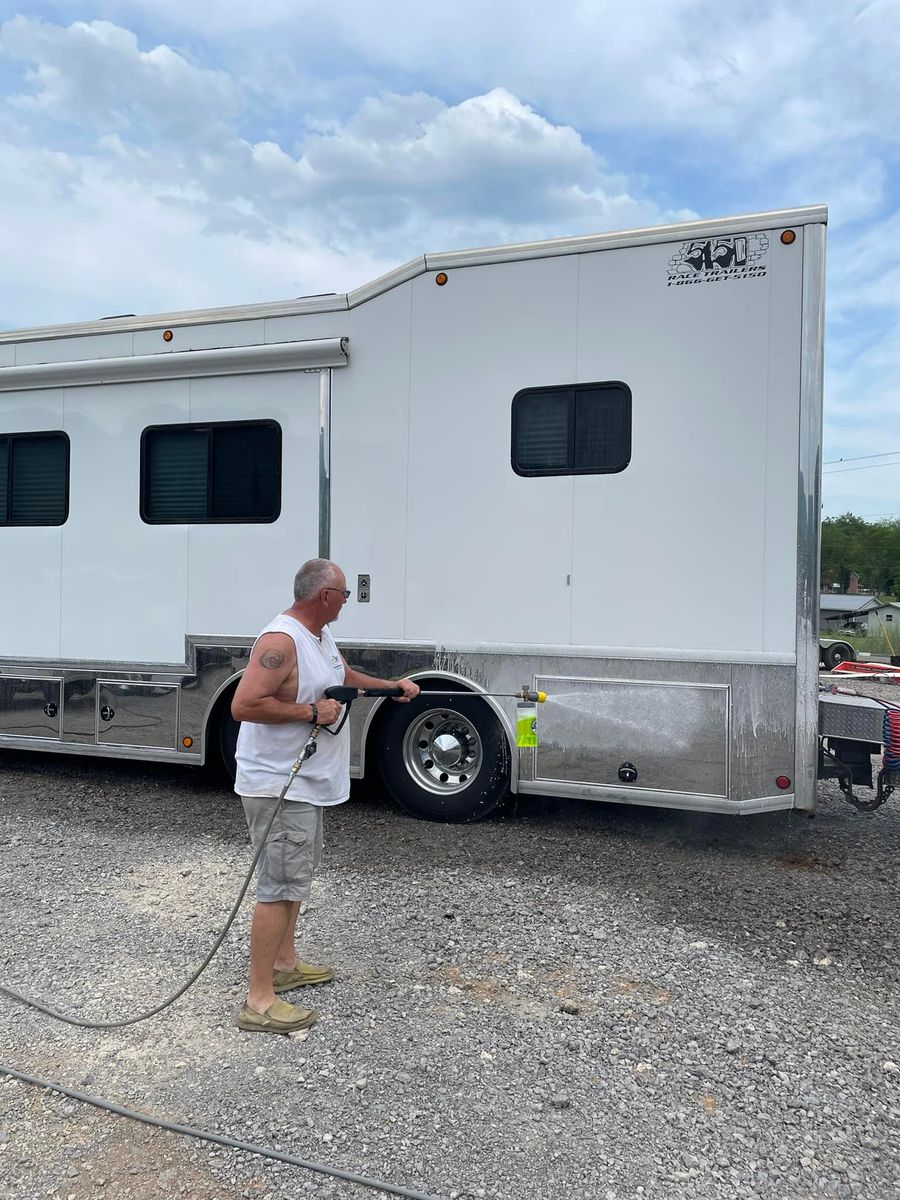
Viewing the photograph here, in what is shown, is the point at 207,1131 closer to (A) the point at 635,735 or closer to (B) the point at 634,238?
(A) the point at 635,735

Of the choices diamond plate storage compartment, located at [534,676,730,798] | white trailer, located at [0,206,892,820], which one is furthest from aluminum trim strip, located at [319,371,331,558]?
diamond plate storage compartment, located at [534,676,730,798]

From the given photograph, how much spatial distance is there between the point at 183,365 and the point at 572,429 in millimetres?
2667

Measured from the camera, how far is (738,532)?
489 cm

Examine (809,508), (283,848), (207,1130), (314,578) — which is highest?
(809,508)

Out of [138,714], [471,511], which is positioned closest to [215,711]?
[138,714]

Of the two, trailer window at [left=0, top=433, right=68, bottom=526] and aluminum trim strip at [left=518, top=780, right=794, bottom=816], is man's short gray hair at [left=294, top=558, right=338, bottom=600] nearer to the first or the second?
aluminum trim strip at [left=518, top=780, right=794, bottom=816]

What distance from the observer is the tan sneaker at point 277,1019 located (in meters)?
3.09

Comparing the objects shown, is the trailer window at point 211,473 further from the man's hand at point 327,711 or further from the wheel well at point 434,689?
the man's hand at point 327,711

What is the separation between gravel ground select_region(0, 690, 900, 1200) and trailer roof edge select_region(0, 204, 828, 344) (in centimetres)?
332

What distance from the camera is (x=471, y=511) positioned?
543 centimetres

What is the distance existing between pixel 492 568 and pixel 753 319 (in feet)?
6.54

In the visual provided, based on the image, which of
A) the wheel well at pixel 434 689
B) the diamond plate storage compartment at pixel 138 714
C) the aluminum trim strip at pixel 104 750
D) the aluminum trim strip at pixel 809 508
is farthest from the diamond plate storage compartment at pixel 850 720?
the diamond plate storage compartment at pixel 138 714

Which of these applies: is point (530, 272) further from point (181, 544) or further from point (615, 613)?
point (181, 544)

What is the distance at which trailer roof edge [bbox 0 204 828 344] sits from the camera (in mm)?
4859
